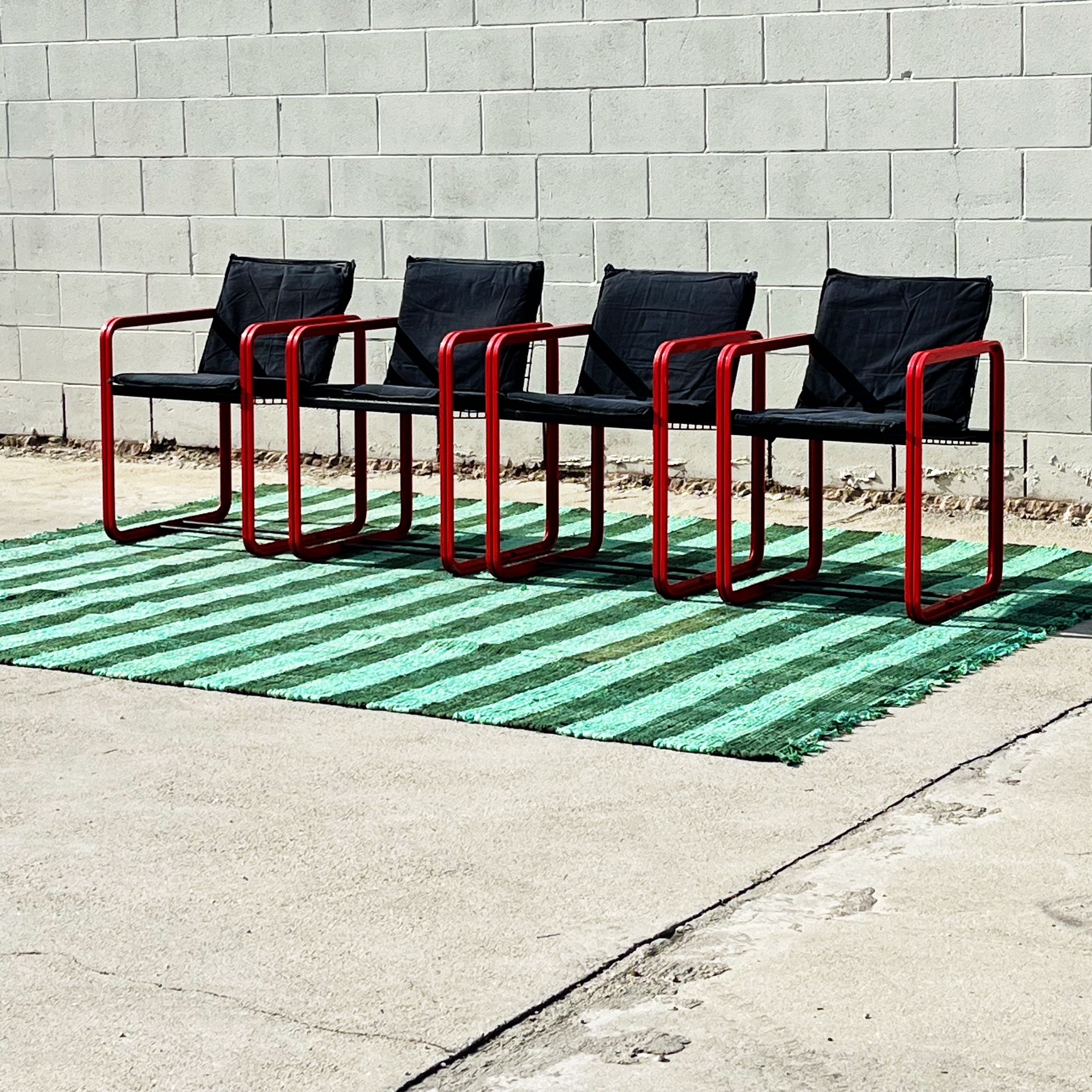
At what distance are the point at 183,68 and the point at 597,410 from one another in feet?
10.0

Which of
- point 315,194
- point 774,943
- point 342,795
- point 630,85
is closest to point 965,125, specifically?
point 630,85

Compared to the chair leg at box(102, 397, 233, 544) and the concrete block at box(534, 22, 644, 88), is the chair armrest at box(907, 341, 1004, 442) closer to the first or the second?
the concrete block at box(534, 22, 644, 88)

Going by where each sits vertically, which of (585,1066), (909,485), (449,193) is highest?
(449,193)

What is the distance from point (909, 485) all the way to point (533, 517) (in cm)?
188

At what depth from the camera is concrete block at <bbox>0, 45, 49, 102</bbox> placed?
781 centimetres

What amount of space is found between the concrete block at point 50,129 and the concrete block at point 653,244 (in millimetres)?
2196

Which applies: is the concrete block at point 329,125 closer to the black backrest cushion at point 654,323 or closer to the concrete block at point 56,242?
the concrete block at point 56,242

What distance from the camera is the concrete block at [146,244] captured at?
758cm

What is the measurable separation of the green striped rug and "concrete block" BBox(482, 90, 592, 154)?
1.48 m

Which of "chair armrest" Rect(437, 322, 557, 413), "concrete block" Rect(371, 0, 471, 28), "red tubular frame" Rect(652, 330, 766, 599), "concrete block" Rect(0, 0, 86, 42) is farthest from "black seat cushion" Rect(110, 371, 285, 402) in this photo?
"concrete block" Rect(0, 0, 86, 42)

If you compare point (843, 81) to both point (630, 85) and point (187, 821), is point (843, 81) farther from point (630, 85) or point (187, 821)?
point (187, 821)

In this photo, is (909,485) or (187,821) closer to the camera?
(187,821)

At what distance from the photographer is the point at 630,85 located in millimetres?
6699

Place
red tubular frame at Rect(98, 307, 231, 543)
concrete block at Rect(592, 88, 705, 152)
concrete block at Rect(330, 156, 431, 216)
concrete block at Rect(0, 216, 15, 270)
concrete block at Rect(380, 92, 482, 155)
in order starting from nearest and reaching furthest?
1. red tubular frame at Rect(98, 307, 231, 543)
2. concrete block at Rect(592, 88, 705, 152)
3. concrete block at Rect(380, 92, 482, 155)
4. concrete block at Rect(330, 156, 431, 216)
5. concrete block at Rect(0, 216, 15, 270)
